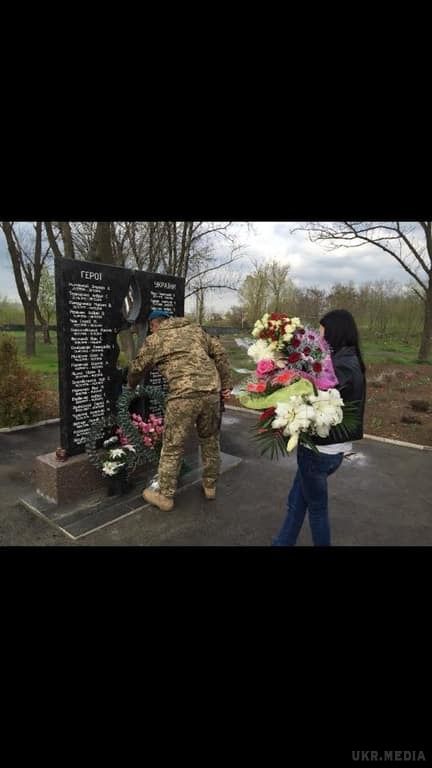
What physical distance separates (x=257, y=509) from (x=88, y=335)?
249 centimetres

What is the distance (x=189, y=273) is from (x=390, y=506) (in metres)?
13.6

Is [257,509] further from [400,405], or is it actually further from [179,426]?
[400,405]

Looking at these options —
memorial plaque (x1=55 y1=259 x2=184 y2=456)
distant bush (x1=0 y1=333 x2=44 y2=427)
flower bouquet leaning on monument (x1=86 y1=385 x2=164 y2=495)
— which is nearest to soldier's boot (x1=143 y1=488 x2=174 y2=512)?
flower bouquet leaning on monument (x1=86 y1=385 x2=164 y2=495)

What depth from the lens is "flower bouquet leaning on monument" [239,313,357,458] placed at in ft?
7.06

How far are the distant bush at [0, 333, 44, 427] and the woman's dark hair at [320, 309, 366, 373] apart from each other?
5.73 m

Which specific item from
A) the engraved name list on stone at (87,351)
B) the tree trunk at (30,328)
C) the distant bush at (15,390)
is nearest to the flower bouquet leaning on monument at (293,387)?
the engraved name list on stone at (87,351)

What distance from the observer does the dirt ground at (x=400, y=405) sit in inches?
260

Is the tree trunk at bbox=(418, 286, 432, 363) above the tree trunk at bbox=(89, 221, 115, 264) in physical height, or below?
below

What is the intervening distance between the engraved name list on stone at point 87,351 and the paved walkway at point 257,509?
3.24ft

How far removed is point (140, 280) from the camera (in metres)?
4.26

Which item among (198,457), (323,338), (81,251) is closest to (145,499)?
(198,457)

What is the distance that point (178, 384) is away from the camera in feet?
11.4

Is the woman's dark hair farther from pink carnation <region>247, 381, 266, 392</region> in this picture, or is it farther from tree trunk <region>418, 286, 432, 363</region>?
tree trunk <region>418, 286, 432, 363</region>

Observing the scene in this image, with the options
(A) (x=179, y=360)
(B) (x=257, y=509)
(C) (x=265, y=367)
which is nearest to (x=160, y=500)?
(B) (x=257, y=509)
